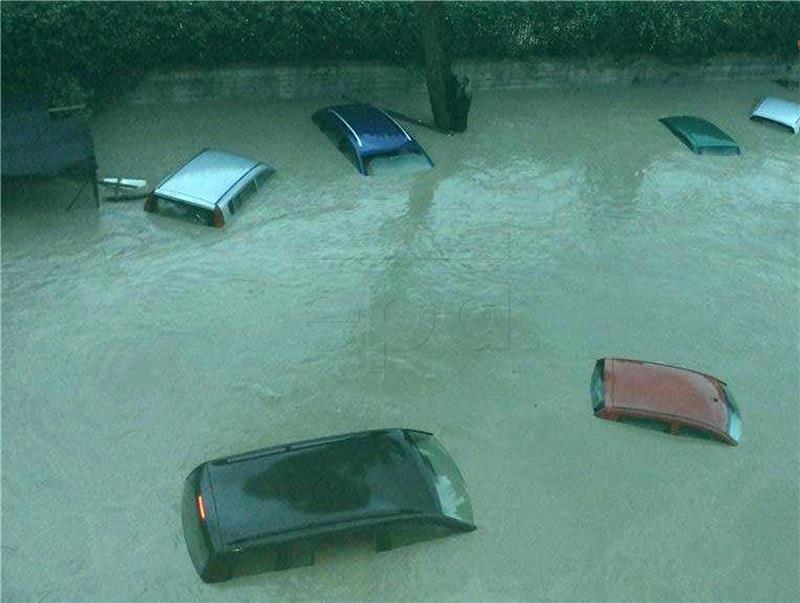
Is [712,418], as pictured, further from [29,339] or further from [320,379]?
[29,339]

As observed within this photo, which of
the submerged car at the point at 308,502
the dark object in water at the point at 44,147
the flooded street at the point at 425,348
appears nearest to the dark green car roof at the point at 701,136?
the flooded street at the point at 425,348

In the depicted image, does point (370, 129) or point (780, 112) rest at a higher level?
point (370, 129)

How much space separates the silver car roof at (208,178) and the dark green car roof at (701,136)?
8.80 metres

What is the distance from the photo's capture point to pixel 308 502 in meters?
7.53

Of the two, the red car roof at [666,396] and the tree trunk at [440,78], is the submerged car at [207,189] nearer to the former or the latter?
the tree trunk at [440,78]

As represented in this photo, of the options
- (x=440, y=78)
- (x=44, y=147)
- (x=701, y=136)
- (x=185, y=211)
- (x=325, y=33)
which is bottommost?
(x=185, y=211)

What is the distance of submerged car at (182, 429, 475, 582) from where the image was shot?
7.33 m

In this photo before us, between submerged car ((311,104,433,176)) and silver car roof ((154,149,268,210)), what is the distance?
1.83 metres

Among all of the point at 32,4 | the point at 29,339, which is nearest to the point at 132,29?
the point at 32,4

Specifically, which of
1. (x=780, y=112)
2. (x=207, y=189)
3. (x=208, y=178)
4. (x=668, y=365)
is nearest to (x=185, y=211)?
(x=207, y=189)

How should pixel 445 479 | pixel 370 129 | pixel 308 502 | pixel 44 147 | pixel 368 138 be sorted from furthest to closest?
pixel 370 129, pixel 368 138, pixel 44 147, pixel 445 479, pixel 308 502

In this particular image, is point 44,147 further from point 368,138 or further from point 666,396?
point 666,396

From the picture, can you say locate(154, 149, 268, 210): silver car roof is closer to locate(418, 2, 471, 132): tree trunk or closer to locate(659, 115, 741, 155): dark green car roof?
locate(418, 2, 471, 132): tree trunk

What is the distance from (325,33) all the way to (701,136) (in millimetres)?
7880
